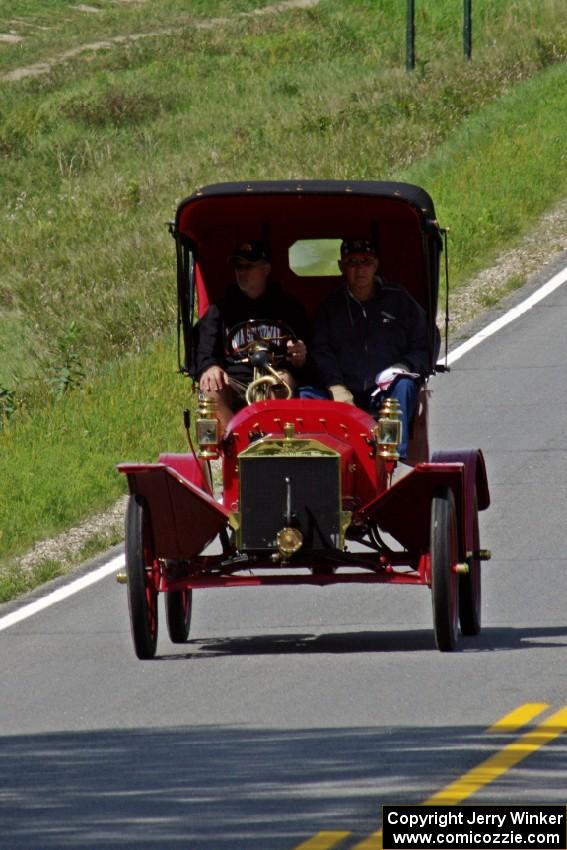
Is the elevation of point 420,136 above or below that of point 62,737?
below

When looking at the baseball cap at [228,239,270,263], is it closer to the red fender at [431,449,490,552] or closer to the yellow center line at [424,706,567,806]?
the red fender at [431,449,490,552]

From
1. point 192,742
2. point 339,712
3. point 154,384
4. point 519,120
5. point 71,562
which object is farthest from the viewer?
point 519,120

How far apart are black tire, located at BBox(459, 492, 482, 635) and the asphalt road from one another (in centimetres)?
15

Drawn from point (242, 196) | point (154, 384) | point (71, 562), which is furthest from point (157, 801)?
point (154, 384)

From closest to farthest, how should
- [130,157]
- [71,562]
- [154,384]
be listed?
1. [71,562]
2. [154,384]
3. [130,157]

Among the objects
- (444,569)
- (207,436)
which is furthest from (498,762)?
(207,436)

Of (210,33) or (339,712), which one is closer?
(339,712)

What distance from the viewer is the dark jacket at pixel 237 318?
11359 millimetres

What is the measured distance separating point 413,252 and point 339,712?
13.2 feet

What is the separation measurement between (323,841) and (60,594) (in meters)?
6.07

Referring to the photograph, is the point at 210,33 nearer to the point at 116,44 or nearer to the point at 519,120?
the point at 116,44

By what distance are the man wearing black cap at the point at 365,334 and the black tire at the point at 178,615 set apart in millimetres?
1381

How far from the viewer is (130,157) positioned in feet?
124

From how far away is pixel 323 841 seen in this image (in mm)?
6570
